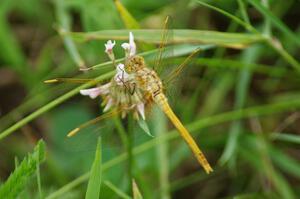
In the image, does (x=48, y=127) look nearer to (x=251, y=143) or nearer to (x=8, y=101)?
(x=8, y=101)

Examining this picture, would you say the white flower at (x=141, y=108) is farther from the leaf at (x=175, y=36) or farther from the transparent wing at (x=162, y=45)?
the leaf at (x=175, y=36)

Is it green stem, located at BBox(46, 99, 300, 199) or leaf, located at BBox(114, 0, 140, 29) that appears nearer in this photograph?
leaf, located at BBox(114, 0, 140, 29)

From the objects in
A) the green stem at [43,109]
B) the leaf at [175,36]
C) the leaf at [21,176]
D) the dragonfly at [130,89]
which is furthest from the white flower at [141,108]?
the leaf at [21,176]

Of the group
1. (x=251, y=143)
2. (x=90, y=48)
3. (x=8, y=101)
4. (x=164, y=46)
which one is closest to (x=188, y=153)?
(x=251, y=143)

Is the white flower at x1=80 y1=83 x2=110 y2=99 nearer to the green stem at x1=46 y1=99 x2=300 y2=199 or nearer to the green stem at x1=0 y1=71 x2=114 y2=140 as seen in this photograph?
the green stem at x1=0 y1=71 x2=114 y2=140

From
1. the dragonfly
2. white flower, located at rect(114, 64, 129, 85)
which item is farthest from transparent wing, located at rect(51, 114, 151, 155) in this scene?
white flower, located at rect(114, 64, 129, 85)
